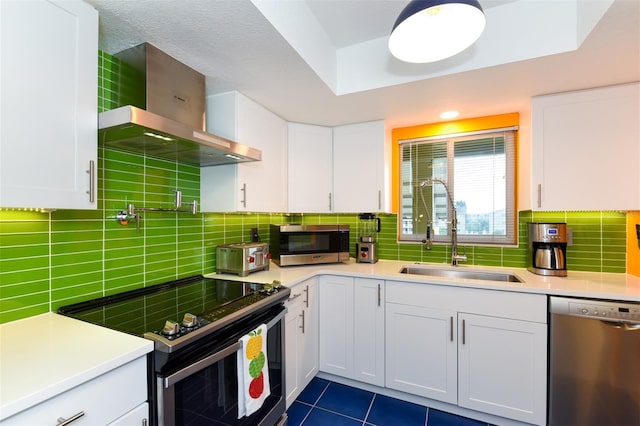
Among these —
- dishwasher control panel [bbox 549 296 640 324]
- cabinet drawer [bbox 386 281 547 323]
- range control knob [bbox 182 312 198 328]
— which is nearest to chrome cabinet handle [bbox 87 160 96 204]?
range control knob [bbox 182 312 198 328]

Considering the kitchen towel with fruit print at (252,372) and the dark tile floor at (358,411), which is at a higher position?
the kitchen towel with fruit print at (252,372)

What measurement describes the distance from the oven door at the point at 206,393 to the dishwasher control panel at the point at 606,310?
1687mm

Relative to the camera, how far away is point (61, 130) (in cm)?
106

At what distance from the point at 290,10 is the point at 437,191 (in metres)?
1.88

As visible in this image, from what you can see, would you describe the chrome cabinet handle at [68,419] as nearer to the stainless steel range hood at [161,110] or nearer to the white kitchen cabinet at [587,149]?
the stainless steel range hood at [161,110]

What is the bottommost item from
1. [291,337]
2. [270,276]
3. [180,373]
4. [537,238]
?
[291,337]

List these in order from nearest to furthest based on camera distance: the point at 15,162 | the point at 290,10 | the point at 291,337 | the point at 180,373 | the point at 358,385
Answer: the point at 15,162 < the point at 180,373 < the point at 290,10 < the point at 291,337 < the point at 358,385

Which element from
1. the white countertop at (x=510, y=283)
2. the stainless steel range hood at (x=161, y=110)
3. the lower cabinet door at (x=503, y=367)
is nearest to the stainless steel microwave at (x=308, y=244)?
the white countertop at (x=510, y=283)

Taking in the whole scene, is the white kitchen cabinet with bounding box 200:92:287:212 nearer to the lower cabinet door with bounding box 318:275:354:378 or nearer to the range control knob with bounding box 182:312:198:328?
the lower cabinet door with bounding box 318:275:354:378

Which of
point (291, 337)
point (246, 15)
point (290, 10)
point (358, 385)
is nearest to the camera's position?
point (246, 15)

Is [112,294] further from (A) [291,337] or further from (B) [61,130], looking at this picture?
(A) [291,337]

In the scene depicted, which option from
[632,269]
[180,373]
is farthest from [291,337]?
[632,269]

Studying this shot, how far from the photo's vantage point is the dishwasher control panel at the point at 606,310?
152cm

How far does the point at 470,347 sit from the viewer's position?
184cm
